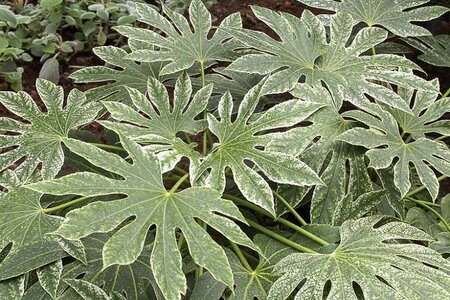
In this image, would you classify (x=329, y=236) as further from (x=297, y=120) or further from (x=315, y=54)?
(x=315, y=54)

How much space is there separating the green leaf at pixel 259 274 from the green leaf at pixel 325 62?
14.7 inches

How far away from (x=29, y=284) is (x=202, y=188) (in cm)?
47

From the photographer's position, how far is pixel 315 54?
1.59m

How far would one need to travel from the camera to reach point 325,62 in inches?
63.5

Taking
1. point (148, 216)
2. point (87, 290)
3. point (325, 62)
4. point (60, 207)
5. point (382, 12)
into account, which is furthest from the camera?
point (382, 12)

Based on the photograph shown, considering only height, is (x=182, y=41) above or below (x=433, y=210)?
above

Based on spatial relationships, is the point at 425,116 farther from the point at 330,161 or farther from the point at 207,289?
the point at 207,289

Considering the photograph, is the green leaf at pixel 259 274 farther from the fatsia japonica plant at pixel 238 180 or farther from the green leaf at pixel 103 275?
the green leaf at pixel 103 275

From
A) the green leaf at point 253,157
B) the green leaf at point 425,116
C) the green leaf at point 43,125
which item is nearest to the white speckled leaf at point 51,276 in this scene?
the green leaf at point 43,125

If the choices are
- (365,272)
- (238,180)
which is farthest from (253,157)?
(365,272)

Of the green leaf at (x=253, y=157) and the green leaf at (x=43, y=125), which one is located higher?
the green leaf at (x=253, y=157)

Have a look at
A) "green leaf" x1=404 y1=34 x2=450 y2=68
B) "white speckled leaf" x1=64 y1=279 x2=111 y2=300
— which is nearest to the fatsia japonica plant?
"white speckled leaf" x1=64 y1=279 x2=111 y2=300

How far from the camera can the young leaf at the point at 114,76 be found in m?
1.73

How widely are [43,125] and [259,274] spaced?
655 millimetres
